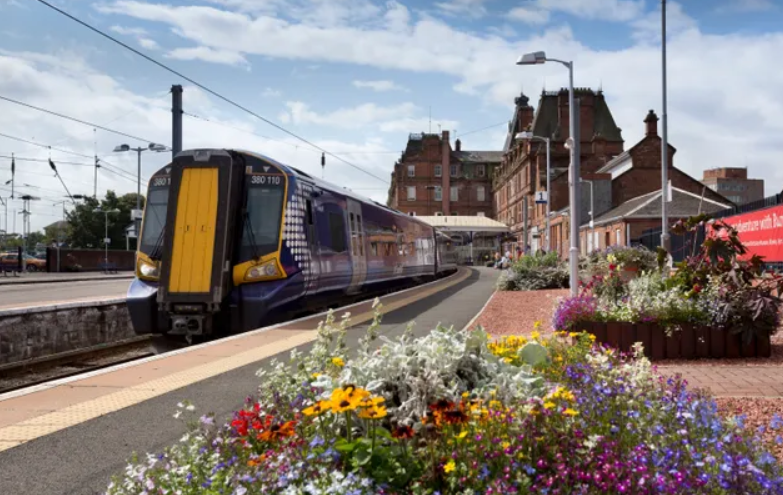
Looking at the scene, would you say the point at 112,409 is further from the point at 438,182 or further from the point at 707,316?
the point at 438,182

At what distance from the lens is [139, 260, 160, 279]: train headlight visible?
12234mm

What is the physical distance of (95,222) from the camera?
3398 inches

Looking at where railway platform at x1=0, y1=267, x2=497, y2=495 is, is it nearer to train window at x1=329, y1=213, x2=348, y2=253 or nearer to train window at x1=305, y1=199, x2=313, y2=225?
train window at x1=305, y1=199, x2=313, y2=225

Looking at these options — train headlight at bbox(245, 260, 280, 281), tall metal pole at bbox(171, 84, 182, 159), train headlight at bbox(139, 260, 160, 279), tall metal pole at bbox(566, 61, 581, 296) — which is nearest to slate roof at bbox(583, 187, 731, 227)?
tall metal pole at bbox(566, 61, 581, 296)

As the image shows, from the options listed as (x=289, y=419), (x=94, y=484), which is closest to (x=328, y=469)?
(x=289, y=419)

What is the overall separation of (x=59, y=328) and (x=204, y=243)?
15.3 ft

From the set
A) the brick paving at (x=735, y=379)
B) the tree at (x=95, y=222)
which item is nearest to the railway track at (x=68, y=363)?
the brick paving at (x=735, y=379)

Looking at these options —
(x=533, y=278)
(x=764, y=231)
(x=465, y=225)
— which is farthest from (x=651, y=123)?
(x=764, y=231)

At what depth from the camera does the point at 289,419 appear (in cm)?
388

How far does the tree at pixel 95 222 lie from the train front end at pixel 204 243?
7836cm

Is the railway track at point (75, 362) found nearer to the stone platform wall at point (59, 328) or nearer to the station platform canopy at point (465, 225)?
the stone platform wall at point (59, 328)

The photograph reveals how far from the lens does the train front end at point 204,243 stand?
462 inches

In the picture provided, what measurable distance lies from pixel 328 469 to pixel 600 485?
1.16 m

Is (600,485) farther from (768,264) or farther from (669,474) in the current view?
(768,264)
